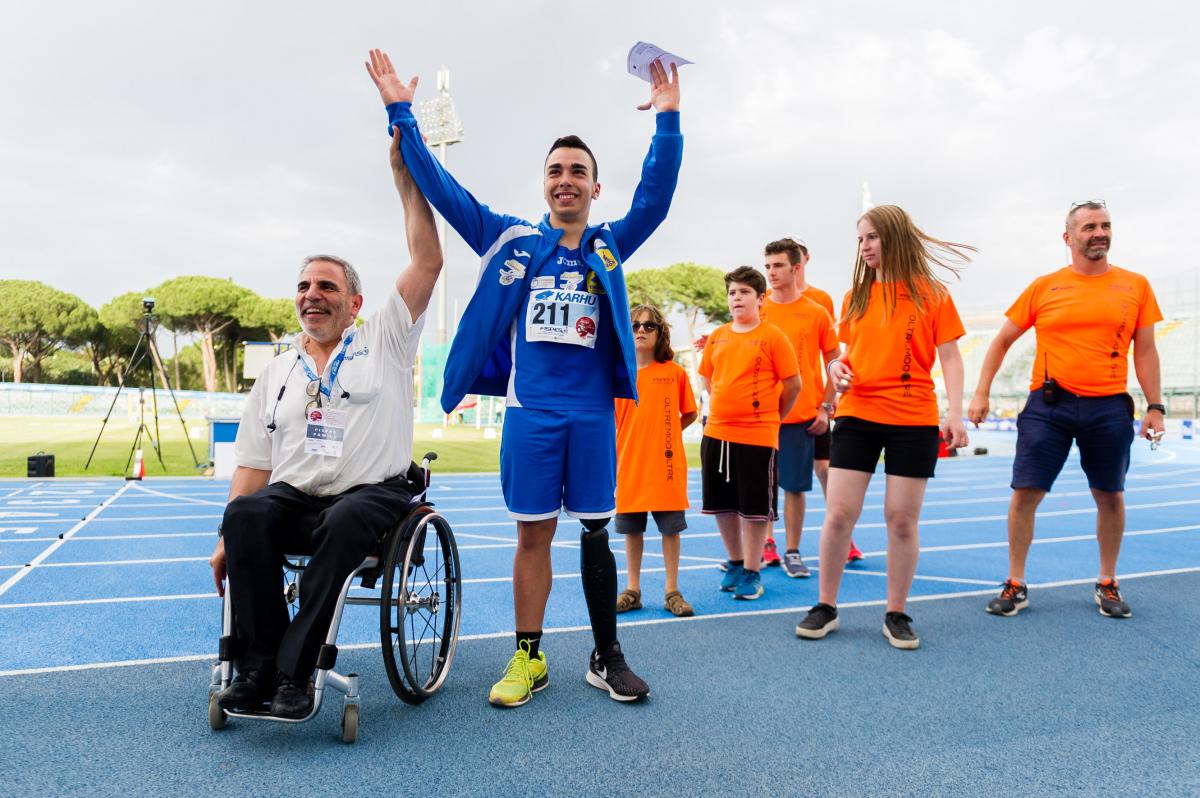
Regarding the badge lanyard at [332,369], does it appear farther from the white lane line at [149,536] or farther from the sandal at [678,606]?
the white lane line at [149,536]

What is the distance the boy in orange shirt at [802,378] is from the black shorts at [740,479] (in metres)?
0.71

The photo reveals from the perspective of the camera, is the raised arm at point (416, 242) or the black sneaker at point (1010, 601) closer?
the raised arm at point (416, 242)

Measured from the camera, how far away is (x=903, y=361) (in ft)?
10.3

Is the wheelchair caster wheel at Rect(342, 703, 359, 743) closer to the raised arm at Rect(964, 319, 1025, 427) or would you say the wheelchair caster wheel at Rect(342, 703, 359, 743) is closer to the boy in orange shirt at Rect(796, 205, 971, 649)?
the boy in orange shirt at Rect(796, 205, 971, 649)

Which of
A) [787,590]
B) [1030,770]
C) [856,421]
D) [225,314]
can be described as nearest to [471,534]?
[787,590]

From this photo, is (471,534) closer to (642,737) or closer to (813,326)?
(813,326)

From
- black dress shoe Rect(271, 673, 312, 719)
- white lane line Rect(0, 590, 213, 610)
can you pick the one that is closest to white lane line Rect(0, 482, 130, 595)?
white lane line Rect(0, 590, 213, 610)

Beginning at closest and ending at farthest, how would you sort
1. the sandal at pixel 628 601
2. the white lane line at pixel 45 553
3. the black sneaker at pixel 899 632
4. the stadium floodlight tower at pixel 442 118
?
the black sneaker at pixel 899 632
the sandal at pixel 628 601
the white lane line at pixel 45 553
the stadium floodlight tower at pixel 442 118

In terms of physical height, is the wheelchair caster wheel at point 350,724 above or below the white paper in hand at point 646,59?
below

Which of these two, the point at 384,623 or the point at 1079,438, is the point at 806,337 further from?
the point at 384,623

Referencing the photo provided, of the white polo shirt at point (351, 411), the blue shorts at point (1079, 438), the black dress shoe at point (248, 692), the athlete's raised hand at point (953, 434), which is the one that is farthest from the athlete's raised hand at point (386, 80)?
the blue shorts at point (1079, 438)

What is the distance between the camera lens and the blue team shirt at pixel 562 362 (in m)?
2.52

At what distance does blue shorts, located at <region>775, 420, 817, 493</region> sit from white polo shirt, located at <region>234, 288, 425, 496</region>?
2.73 metres

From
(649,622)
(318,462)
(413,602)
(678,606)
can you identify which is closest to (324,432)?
(318,462)
